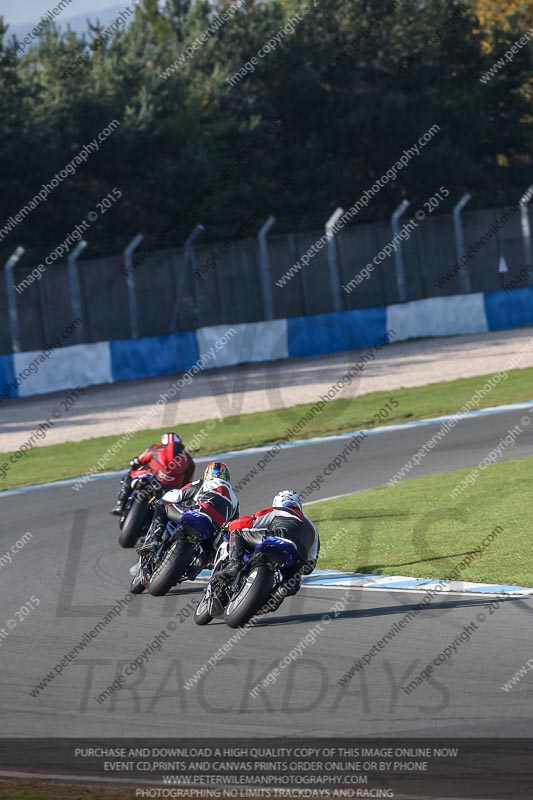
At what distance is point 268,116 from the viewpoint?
46.6 m

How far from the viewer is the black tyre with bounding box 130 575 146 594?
34.0ft

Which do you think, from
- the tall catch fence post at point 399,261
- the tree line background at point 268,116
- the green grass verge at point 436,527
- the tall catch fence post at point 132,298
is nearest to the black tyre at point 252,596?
the green grass verge at point 436,527

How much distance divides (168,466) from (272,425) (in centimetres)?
925

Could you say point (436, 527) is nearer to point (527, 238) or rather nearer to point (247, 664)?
point (247, 664)

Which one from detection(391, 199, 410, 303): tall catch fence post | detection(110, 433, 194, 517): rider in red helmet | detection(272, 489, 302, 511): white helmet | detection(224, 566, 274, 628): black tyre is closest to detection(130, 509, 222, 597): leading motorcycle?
detection(272, 489, 302, 511): white helmet

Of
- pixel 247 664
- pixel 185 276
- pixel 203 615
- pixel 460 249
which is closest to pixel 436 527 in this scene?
pixel 203 615

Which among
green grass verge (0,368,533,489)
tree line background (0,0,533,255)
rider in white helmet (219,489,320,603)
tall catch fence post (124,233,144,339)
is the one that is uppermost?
tree line background (0,0,533,255)

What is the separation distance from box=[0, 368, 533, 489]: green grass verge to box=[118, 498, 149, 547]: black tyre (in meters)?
6.31

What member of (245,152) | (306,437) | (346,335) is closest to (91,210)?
(245,152)

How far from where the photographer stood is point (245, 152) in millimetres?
44406

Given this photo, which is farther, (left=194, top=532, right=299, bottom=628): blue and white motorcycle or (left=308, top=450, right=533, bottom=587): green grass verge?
(left=308, top=450, right=533, bottom=587): green grass verge

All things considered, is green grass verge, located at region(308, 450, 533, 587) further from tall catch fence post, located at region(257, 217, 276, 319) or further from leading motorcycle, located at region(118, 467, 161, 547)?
tall catch fence post, located at region(257, 217, 276, 319)

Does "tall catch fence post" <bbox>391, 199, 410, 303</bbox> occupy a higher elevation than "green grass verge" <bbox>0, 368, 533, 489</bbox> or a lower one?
higher

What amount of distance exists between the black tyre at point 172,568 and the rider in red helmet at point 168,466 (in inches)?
94.8
